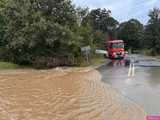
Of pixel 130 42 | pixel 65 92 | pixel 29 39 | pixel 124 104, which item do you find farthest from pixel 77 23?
pixel 130 42

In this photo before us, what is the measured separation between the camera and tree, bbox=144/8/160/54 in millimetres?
84794

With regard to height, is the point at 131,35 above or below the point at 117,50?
above

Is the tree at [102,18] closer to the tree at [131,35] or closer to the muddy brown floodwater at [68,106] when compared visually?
the tree at [131,35]

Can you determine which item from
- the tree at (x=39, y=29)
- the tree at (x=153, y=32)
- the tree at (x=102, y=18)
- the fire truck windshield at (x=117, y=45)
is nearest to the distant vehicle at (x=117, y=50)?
the fire truck windshield at (x=117, y=45)

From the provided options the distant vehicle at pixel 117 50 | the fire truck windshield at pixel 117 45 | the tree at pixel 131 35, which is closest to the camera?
the distant vehicle at pixel 117 50

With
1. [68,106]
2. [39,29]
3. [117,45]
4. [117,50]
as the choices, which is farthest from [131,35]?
[68,106]

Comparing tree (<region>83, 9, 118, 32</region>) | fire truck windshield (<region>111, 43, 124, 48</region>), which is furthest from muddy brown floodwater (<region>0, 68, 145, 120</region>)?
tree (<region>83, 9, 118, 32</region>)

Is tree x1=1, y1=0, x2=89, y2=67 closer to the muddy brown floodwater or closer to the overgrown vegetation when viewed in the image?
the overgrown vegetation

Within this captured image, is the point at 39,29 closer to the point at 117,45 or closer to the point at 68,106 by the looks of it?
the point at 68,106

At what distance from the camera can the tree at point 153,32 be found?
8479cm

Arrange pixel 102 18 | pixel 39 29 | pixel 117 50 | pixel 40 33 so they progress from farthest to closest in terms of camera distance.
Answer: pixel 102 18 → pixel 117 50 → pixel 40 33 → pixel 39 29

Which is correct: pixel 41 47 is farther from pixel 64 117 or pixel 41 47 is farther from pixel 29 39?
pixel 64 117

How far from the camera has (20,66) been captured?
3853 centimetres

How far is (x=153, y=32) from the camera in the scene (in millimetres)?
87125
